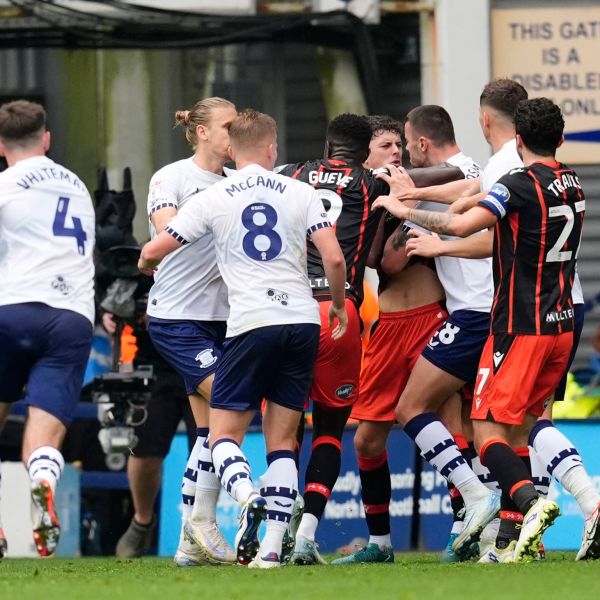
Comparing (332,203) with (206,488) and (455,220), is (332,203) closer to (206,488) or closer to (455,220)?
(455,220)

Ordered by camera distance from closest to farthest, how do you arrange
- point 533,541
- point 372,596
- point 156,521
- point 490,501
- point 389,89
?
point 372,596 → point 533,541 → point 490,501 → point 156,521 → point 389,89

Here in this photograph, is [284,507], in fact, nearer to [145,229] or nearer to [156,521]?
[156,521]

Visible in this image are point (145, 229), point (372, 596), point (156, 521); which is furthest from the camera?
point (145, 229)

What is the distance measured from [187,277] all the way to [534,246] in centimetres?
191

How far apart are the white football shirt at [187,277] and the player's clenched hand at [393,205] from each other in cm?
96

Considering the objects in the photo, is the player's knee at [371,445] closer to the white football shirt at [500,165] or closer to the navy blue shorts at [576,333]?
the navy blue shorts at [576,333]

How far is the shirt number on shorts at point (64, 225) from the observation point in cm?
801

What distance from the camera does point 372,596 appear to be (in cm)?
586

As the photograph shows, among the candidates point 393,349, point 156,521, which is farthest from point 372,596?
point 156,521

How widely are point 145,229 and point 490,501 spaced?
5424mm

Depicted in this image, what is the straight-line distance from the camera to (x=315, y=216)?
295 inches

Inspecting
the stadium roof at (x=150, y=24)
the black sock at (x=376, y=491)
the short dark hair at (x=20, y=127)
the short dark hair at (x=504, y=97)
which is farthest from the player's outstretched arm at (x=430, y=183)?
the stadium roof at (x=150, y=24)

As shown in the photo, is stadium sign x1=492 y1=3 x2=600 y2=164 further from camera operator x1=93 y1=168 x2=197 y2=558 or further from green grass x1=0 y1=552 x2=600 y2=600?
green grass x1=0 y1=552 x2=600 y2=600

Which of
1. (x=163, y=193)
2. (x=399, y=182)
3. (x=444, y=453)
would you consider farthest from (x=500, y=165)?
(x=163, y=193)
